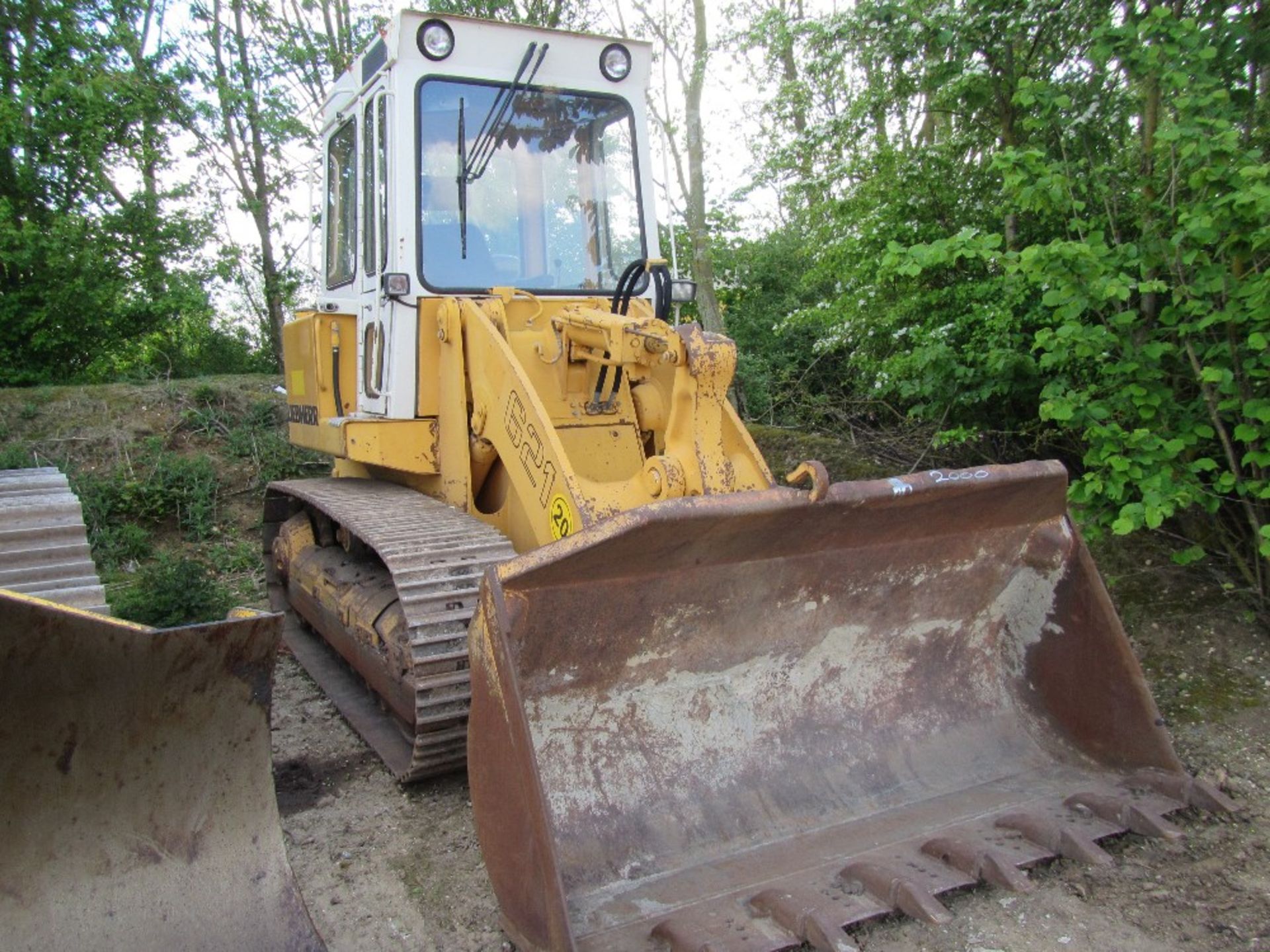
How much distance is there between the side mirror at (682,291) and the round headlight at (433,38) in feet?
4.42

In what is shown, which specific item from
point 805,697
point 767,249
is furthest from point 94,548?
point 767,249

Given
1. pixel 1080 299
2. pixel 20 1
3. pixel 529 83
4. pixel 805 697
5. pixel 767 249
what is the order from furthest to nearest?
pixel 767 249 < pixel 20 1 < pixel 529 83 < pixel 1080 299 < pixel 805 697

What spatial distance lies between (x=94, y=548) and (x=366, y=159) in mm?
4269

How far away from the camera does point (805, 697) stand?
10.7 ft

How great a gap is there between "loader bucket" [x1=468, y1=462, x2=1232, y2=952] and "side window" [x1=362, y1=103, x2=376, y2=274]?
2.33m

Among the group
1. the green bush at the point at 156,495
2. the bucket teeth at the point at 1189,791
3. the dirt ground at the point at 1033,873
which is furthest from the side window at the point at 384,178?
the green bush at the point at 156,495

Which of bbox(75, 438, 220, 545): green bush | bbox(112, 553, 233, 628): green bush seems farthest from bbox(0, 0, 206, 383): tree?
bbox(112, 553, 233, 628): green bush

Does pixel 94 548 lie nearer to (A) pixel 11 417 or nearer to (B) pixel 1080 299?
(A) pixel 11 417

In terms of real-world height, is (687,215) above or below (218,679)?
above

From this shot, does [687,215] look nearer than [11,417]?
No

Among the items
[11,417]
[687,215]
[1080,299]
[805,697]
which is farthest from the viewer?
[687,215]

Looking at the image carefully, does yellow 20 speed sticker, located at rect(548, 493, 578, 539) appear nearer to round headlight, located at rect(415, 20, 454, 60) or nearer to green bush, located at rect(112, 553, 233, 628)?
round headlight, located at rect(415, 20, 454, 60)

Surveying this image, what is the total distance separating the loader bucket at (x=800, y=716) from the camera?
2604 mm

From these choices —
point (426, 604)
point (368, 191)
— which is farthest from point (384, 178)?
point (426, 604)
